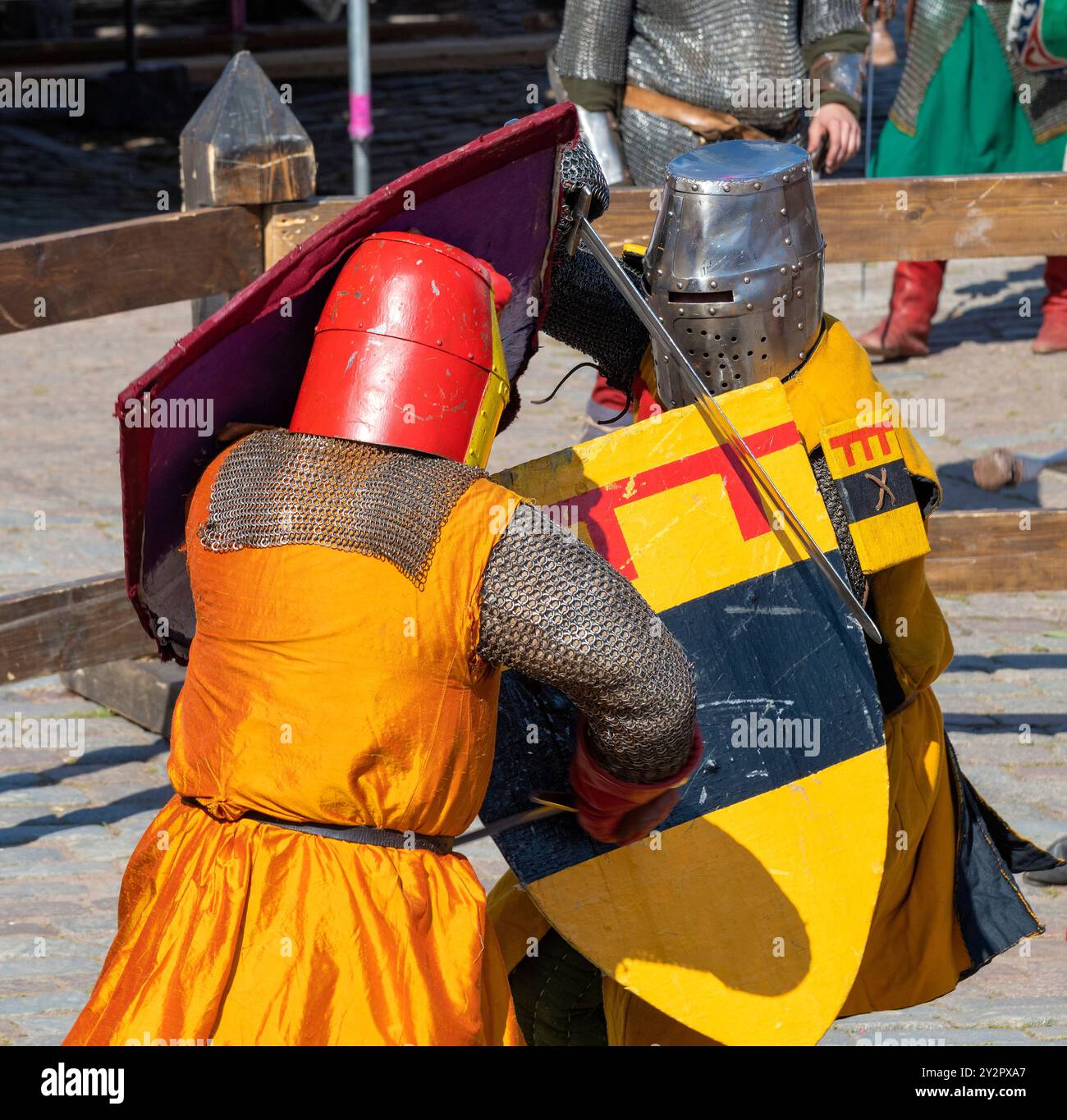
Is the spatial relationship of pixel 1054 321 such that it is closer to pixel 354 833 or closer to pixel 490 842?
pixel 490 842

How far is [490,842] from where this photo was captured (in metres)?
4.35

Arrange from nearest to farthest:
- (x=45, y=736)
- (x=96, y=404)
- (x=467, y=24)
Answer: (x=45, y=736) < (x=96, y=404) < (x=467, y=24)

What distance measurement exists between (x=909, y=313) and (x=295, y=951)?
249 inches

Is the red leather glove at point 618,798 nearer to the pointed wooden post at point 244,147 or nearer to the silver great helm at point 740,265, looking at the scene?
the silver great helm at point 740,265

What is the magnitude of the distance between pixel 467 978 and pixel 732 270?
1.20 m

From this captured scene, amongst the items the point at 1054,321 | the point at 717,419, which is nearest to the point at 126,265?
the point at 717,419

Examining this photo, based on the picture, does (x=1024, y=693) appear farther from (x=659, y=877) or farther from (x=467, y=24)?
(x=467, y=24)

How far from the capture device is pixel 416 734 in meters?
2.23

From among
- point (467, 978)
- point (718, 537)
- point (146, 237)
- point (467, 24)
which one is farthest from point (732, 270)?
point (467, 24)

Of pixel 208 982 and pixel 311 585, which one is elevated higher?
pixel 311 585

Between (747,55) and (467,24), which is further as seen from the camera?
(467,24)

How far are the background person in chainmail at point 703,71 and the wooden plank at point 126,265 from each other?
1.55 meters

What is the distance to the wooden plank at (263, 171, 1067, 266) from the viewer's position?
14.3 ft

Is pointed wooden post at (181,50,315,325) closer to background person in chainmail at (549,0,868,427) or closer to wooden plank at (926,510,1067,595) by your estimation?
→ background person in chainmail at (549,0,868,427)
